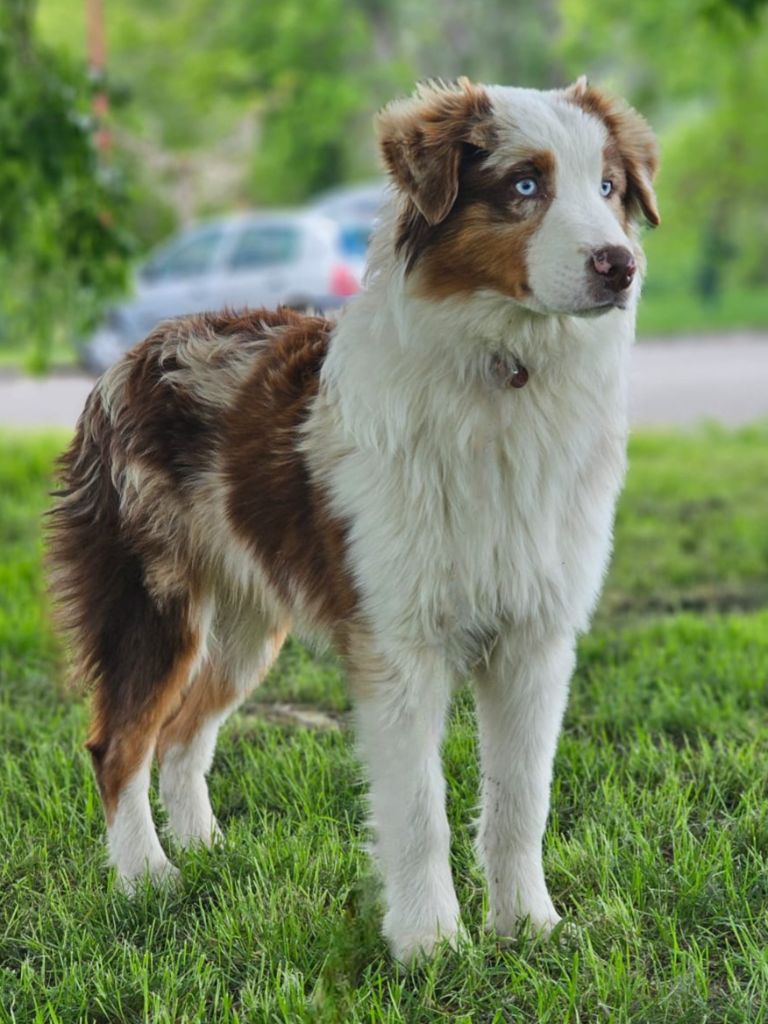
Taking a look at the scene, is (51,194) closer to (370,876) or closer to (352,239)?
(370,876)

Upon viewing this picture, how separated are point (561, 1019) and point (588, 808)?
1.00m

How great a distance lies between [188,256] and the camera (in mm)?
17125

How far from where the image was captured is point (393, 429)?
10.5 ft

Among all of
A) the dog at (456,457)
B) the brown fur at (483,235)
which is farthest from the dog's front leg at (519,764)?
the brown fur at (483,235)

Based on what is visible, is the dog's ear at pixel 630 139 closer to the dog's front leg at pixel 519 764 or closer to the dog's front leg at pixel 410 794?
the dog's front leg at pixel 519 764

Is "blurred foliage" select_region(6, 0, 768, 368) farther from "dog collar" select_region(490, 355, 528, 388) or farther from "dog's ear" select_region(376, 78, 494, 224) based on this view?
"dog collar" select_region(490, 355, 528, 388)

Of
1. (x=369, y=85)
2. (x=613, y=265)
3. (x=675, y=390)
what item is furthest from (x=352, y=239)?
(x=613, y=265)

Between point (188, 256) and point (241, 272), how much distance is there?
3.45ft

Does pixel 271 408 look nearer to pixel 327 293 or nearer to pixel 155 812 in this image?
pixel 155 812

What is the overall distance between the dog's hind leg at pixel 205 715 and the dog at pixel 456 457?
307 millimetres

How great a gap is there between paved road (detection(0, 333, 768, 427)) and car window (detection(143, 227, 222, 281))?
1655 mm

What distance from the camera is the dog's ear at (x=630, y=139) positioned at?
3193mm

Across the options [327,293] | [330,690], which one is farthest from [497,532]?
[327,293]

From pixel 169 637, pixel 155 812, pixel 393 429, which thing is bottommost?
pixel 155 812
